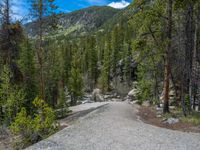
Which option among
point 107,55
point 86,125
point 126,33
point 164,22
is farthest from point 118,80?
point 86,125

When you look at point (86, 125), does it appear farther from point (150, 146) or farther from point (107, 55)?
point (107, 55)

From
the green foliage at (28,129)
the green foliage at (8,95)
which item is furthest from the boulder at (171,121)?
the green foliage at (8,95)

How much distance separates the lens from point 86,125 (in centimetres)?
1353

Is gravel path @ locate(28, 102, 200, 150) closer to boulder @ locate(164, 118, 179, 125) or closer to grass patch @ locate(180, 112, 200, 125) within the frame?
grass patch @ locate(180, 112, 200, 125)

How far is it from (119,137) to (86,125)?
2.87 metres

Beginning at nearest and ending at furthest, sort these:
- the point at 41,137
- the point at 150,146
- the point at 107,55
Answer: the point at 150,146 → the point at 41,137 → the point at 107,55

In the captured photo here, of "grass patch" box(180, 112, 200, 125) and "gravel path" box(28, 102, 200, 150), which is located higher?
"gravel path" box(28, 102, 200, 150)

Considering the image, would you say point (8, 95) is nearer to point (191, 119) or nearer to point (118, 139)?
point (118, 139)

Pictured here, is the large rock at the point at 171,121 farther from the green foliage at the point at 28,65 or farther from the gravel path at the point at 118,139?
the green foliage at the point at 28,65

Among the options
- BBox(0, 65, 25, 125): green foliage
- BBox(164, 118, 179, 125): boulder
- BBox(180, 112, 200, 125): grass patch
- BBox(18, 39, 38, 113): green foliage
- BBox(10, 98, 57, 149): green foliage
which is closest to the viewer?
BBox(10, 98, 57, 149): green foliage

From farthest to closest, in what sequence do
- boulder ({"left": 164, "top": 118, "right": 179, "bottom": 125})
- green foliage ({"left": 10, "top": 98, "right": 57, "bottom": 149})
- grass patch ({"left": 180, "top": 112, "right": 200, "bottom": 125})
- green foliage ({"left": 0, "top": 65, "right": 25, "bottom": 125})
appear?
green foliage ({"left": 0, "top": 65, "right": 25, "bottom": 125}), boulder ({"left": 164, "top": 118, "right": 179, "bottom": 125}), grass patch ({"left": 180, "top": 112, "right": 200, "bottom": 125}), green foliage ({"left": 10, "top": 98, "right": 57, "bottom": 149})

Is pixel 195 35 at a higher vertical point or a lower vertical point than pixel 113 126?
higher

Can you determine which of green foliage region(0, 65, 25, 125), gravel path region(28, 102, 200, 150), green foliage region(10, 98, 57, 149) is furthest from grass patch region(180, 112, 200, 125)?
green foliage region(0, 65, 25, 125)

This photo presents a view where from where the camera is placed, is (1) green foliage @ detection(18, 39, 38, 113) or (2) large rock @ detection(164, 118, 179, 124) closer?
(2) large rock @ detection(164, 118, 179, 124)
